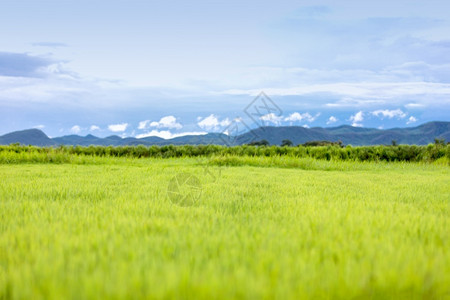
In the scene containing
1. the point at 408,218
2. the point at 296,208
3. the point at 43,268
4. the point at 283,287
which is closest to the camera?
the point at 283,287

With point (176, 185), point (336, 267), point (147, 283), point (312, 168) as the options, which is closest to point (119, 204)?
point (176, 185)

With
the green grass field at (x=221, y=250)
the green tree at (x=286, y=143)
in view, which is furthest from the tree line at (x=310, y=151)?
the green grass field at (x=221, y=250)

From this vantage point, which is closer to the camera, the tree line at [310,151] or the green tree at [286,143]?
the tree line at [310,151]

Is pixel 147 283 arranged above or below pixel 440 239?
above

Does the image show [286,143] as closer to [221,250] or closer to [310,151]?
[310,151]

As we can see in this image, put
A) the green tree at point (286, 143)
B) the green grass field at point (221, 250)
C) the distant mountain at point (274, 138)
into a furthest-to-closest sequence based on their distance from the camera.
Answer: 1. the green tree at point (286, 143)
2. the distant mountain at point (274, 138)
3. the green grass field at point (221, 250)

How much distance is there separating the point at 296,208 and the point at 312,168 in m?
6.17

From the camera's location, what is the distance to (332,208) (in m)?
2.80

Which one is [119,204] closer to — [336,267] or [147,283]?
[147,283]

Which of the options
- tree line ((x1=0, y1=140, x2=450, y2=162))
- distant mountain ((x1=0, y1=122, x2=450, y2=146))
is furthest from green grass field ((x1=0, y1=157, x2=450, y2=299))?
tree line ((x1=0, y1=140, x2=450, y2=162))

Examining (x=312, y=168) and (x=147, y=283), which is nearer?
(x=147, y=283)

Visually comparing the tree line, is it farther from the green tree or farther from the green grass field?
the green grass field

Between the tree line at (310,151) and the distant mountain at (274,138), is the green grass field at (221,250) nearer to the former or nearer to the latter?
the distant mountain at (274,138)

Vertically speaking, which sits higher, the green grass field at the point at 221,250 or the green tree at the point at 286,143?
the green tree at the point at 286,143
